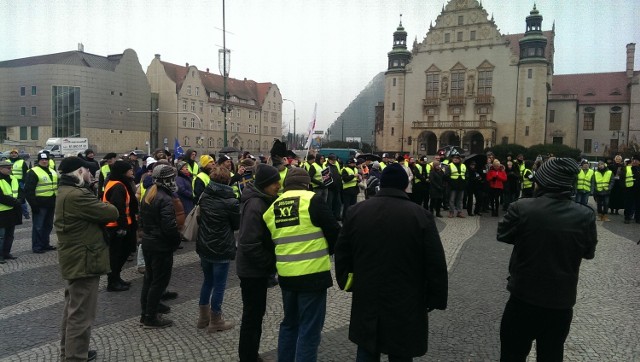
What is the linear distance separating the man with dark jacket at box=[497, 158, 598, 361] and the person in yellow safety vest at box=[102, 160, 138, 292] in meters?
5.44

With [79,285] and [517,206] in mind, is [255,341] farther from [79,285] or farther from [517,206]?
[517,206]

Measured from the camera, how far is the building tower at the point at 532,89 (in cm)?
6519

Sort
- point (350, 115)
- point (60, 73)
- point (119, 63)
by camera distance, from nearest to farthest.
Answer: point (60, 73) → point (119, 63) → point (350, 115)

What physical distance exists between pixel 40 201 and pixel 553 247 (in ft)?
31.2

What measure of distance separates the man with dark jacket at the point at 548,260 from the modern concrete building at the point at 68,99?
71945 millimetres

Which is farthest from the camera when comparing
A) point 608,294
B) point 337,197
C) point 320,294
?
point 337,197

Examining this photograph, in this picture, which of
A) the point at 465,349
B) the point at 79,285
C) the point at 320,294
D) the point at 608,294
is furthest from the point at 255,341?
the point at 608,294

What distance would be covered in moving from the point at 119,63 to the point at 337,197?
228 feet

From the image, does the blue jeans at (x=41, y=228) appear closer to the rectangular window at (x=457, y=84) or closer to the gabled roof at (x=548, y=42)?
the rectangular window at (x=457, y=84)

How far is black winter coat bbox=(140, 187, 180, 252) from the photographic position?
211 inches

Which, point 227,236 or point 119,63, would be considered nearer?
point 227,236

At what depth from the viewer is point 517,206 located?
11.8 ft

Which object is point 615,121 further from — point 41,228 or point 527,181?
point 41,228

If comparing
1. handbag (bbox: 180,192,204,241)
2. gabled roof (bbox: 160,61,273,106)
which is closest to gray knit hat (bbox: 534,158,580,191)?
handbag (bbox: 180,192,204,241)
